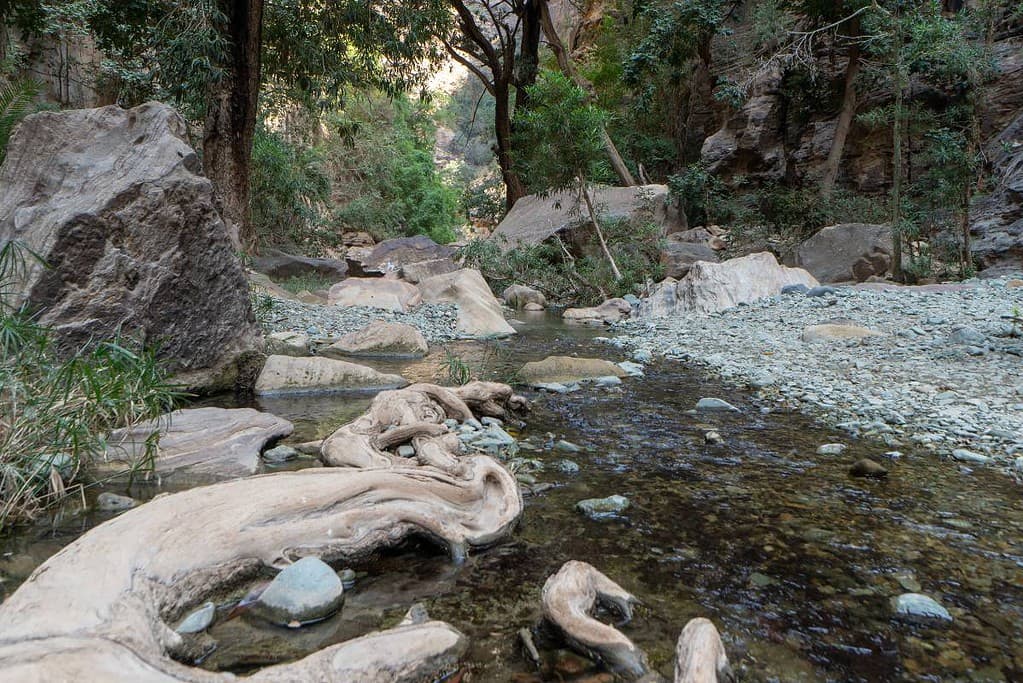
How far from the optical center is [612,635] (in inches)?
67.6

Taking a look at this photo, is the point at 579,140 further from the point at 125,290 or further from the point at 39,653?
the point at 39,653

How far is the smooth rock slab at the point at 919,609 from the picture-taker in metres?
1.93

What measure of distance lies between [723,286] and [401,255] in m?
8.42

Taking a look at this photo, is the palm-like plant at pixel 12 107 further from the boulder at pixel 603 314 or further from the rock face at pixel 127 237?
the boulder at pixel 603 314

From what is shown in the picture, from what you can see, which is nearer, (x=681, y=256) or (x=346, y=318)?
(x=346, y=318)

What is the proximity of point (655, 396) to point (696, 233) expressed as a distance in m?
10.1

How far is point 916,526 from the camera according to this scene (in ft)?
8.29

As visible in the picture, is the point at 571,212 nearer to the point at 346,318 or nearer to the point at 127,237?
the point at 346,318

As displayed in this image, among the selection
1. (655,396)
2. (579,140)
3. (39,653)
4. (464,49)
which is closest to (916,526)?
(655,396)

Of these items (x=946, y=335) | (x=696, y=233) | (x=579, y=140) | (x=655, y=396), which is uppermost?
(x=579, y=140)

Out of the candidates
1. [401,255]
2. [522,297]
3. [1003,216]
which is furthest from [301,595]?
[401,255]

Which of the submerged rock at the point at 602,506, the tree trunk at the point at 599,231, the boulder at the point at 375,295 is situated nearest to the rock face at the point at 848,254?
the tree trunk at the point at 599,231

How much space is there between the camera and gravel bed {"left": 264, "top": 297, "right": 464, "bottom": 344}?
7910 millimetres

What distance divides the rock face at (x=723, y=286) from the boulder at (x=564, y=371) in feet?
13.0
